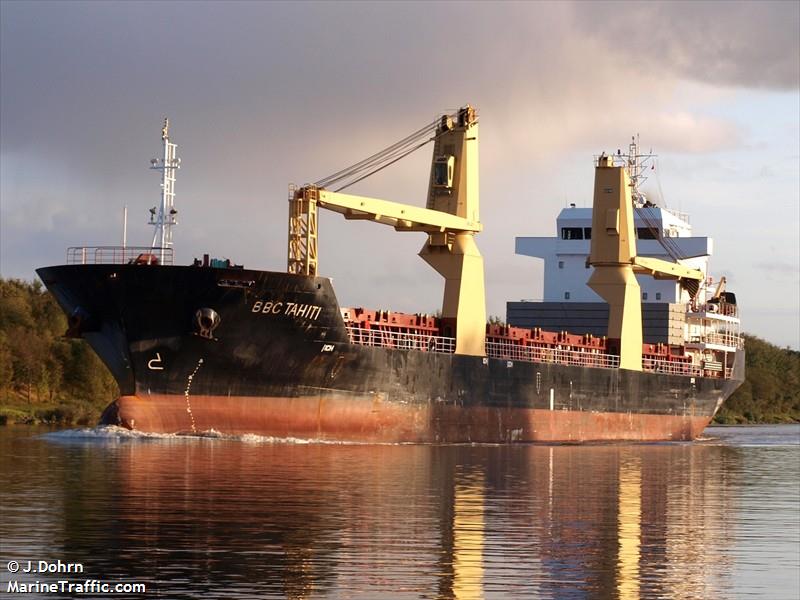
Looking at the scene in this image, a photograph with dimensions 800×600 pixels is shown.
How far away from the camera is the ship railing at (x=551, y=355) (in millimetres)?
41375

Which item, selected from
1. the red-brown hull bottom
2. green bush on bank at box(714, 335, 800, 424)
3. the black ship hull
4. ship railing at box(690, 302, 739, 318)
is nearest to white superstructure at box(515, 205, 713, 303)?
ship railing at box(690, 302, 739, 318)

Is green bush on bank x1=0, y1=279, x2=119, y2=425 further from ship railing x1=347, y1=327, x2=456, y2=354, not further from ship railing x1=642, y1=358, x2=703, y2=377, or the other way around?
ship railing x1=642, y1=358, x2=703, y2=377

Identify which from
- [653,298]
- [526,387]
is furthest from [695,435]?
[526,387]

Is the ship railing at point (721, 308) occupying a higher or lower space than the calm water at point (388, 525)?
higher

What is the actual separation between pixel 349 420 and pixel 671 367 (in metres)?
19.4

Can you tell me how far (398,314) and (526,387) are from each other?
5.26m

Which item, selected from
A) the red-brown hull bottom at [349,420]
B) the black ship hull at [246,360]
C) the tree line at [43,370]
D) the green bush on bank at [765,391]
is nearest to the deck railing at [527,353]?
the black ship hull at [246,360]

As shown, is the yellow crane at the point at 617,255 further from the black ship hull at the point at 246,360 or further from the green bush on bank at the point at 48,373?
the green bush on bank at the point at 48,373

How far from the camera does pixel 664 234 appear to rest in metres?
56.5

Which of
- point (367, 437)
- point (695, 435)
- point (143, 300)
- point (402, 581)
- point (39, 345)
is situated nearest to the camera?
point (402, 581)

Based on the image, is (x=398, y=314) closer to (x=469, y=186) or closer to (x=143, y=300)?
(x=469, y=186)

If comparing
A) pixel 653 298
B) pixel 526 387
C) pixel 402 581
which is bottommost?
pixel 402 581

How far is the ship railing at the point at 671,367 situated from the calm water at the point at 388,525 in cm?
1880

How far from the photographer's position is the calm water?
13.6 m
